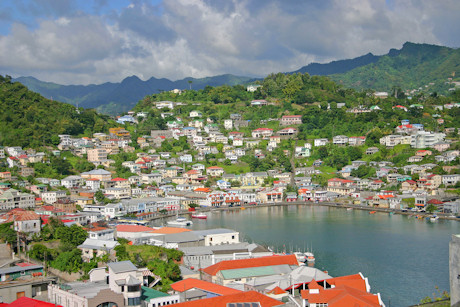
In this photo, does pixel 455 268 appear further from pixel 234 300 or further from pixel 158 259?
pixel 158 259

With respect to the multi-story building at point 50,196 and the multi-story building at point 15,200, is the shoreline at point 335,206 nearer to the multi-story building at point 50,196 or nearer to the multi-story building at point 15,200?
the multi-story building at point 50,196

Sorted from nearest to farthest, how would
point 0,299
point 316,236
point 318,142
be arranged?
point 0,299 → point 316,236 → point 318,142

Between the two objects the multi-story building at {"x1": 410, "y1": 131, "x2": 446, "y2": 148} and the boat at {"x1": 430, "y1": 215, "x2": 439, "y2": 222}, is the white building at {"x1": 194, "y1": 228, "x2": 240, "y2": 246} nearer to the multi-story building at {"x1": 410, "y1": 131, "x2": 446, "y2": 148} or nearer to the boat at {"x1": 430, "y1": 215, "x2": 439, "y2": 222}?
the boat at {"x1": 430, "y1": 215, "x2": 439, "y2": 222}

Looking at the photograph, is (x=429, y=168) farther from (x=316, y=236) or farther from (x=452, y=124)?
(x=316, y=236)

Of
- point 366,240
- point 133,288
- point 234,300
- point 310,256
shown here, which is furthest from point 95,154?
point 234,300

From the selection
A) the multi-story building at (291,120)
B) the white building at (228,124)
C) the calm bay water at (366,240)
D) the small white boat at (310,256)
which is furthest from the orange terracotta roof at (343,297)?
the white building at (228,124)

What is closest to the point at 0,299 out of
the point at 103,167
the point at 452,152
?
the point at 103,167
